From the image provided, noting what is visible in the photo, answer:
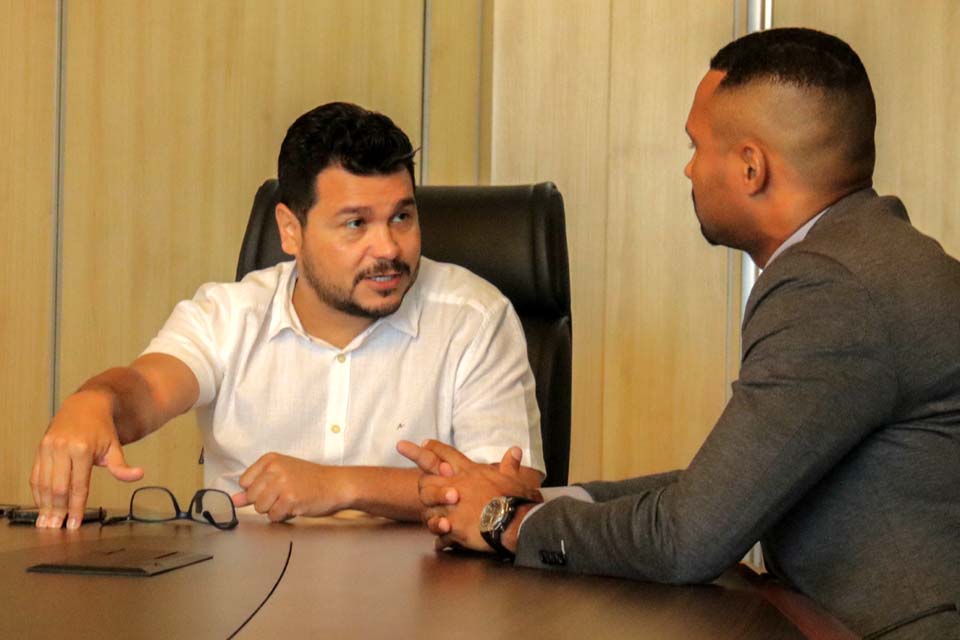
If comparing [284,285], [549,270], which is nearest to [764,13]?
[549,270]

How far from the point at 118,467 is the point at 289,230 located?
838 mm

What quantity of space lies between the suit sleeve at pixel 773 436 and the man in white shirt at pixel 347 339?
2.78 ft

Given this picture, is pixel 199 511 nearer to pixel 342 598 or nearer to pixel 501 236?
pixel 342 598

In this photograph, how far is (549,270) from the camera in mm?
2369

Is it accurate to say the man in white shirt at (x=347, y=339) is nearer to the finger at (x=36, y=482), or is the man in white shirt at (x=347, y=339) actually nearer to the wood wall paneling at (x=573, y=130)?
the finger at (x=36, y=482)

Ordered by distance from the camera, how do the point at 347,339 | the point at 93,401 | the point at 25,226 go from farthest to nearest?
the point at 25,226 < the point at 347,339 < the point at 93,401

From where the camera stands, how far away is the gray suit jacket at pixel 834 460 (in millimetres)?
1320

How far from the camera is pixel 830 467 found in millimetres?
1357

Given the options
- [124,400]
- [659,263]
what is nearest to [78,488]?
[124,400]

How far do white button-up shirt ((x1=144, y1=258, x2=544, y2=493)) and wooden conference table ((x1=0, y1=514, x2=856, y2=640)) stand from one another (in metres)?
0.77

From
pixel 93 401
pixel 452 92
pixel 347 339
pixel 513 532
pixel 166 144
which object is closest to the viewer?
pixel 513 532

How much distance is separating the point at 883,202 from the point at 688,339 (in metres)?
2.27

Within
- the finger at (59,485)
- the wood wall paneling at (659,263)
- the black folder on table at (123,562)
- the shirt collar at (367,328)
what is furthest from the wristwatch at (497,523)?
the wood wall paneling at (659,263)

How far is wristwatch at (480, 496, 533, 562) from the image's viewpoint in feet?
4.93
